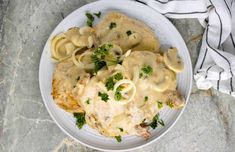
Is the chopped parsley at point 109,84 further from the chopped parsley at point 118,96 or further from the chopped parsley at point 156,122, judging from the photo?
the chopped parsley at point 156,122

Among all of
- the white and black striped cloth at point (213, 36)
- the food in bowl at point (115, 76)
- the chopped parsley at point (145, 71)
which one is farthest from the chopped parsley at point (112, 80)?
the white and black striped cloth at point (213, 36)

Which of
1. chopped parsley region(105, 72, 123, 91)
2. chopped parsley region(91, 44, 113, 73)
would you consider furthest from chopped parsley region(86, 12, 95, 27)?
chopped parsley region(105, 72, 123, 91)

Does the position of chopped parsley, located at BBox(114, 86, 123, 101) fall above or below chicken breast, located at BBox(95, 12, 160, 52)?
below

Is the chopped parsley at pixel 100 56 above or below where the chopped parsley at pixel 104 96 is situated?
above

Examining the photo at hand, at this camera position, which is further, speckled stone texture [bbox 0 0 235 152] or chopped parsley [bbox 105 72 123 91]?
speckled stone texture [bbox 0 0 235 152]

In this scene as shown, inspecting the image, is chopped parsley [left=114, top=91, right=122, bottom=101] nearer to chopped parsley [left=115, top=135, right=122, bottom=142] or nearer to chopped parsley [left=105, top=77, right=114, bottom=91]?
chopped parsley [left=105, top=77, right=114, bottom=91]

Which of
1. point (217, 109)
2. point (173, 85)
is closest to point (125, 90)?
point (173, 85)

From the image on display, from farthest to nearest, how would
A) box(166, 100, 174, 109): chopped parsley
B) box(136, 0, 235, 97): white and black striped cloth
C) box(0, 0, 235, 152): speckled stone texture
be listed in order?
box(0, 0, 235, 152): speckled stone texture → box(136, 0, 235, 97): white and black striped cloth → box(166, 100, 174, 109): chopped parsley
